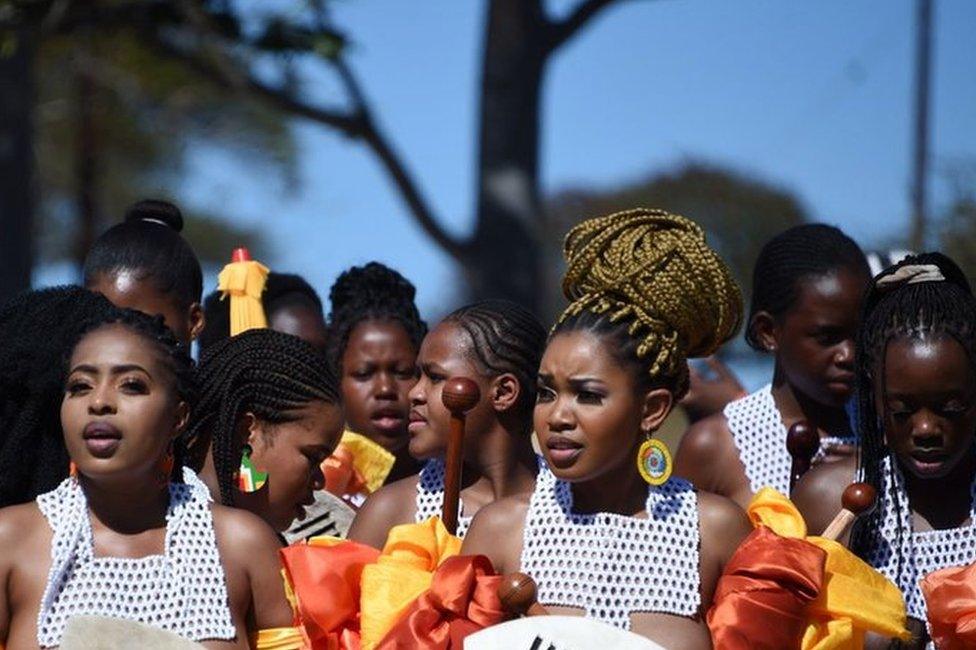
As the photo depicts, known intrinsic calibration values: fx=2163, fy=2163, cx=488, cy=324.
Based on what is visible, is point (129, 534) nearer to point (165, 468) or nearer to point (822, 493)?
point (165, 468)

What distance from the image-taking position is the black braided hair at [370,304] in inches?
310

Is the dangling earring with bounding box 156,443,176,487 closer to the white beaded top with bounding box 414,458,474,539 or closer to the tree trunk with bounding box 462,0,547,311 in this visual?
the white beaded top with bounding box 414,458,474,539

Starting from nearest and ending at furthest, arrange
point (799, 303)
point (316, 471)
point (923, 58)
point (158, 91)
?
1. point (316, 471)
2. point (799, 303)
3. point (158, 91)
4. point (923, 58)

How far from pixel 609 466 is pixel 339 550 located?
0.70 metres

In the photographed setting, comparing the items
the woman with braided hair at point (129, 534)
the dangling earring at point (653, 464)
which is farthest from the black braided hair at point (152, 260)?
the dangling earring at point (653, 464)

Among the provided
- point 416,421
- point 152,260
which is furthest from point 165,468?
point 152,260

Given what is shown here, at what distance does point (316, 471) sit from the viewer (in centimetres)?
612

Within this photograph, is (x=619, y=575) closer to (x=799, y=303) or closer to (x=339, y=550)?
(x=339, y=550)

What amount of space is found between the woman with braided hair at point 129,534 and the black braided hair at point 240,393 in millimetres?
571

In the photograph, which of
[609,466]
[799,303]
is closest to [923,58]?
[799,303]

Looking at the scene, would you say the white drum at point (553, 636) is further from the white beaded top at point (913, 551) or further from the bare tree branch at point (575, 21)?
the bare tree branch at point (575, 21)

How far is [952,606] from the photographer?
534cm

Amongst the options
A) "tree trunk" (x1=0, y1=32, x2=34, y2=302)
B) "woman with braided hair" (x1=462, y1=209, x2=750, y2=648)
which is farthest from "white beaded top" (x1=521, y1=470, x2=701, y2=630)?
"tree trunk" (x1=0, y1=32, x2=34, y2=302)

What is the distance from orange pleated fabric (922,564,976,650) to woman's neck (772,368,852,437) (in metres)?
1.51
